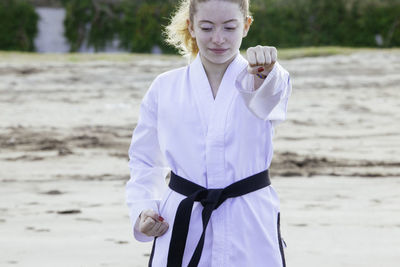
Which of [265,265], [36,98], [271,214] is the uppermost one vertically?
[271,214]

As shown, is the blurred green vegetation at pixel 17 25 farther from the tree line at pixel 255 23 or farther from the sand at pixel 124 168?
the sand at pixel 124 168

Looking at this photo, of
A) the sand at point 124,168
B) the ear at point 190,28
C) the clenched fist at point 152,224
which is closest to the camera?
the clenched fist at point 152,224

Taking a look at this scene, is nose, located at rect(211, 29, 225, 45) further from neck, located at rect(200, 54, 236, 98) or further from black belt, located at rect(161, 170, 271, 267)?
black belt, located at rect(161, 170, 271, 267)

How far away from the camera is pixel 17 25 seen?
17.6 m

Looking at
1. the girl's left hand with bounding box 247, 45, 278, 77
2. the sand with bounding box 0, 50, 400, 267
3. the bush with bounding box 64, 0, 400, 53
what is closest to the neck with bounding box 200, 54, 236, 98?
the girl's left hand with bounding box 247, 45, 278, 77

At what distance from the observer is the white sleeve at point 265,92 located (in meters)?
2.00

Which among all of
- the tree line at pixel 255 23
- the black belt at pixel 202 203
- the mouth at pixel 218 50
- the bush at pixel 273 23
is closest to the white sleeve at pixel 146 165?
the black belt at pixel 202 203

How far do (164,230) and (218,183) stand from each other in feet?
0.76

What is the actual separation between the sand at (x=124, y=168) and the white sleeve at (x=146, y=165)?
56.4 inches

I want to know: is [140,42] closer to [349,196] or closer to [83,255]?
[349,196]

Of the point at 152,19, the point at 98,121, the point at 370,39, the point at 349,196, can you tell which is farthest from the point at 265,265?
the point at 370,39

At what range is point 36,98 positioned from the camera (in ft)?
35.7

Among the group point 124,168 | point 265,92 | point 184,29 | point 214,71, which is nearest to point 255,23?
point 124,168

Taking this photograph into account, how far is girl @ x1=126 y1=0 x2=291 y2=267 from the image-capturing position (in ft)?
6.70
